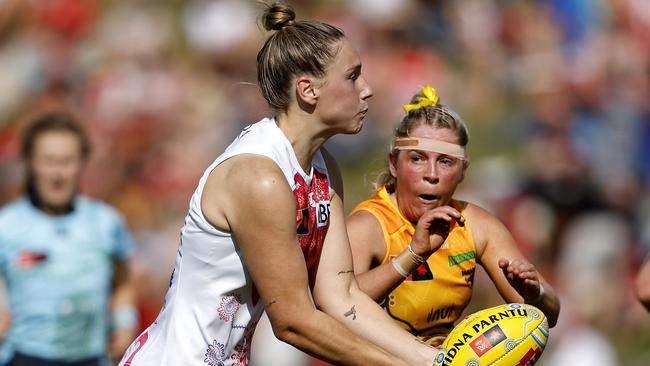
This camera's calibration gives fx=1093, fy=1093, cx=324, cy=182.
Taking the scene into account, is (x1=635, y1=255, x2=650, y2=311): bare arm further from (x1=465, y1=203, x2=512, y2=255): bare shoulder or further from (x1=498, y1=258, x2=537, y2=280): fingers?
(x1=465, y1=203, x2=512, y2=255): bare shoulder

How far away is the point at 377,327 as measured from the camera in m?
3.90

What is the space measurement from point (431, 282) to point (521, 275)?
0.42 meters

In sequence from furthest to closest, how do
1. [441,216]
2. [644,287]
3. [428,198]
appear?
1. [428,198]
2. [644,287]
3. [441,216]

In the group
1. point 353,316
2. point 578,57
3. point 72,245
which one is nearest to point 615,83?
point 578,57

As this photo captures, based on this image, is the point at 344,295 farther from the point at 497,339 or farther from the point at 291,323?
the point at 497,339

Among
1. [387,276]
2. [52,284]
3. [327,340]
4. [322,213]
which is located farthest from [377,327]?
[52,284]

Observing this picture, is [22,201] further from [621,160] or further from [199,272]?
[621,160]

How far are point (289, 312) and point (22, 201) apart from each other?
3.16 metres

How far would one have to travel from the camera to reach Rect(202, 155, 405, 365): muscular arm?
354 centimetres

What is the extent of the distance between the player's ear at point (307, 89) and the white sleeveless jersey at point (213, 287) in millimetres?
152

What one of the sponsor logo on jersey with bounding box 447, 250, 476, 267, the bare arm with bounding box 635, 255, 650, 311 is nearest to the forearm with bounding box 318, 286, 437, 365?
the sponsor logo on jersey with bounding box 447, 250, 476, 267

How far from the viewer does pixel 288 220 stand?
3.57 metres

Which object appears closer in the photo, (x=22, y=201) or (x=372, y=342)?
(x=372, y=342)

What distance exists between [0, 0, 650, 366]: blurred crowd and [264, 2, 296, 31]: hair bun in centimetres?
438
